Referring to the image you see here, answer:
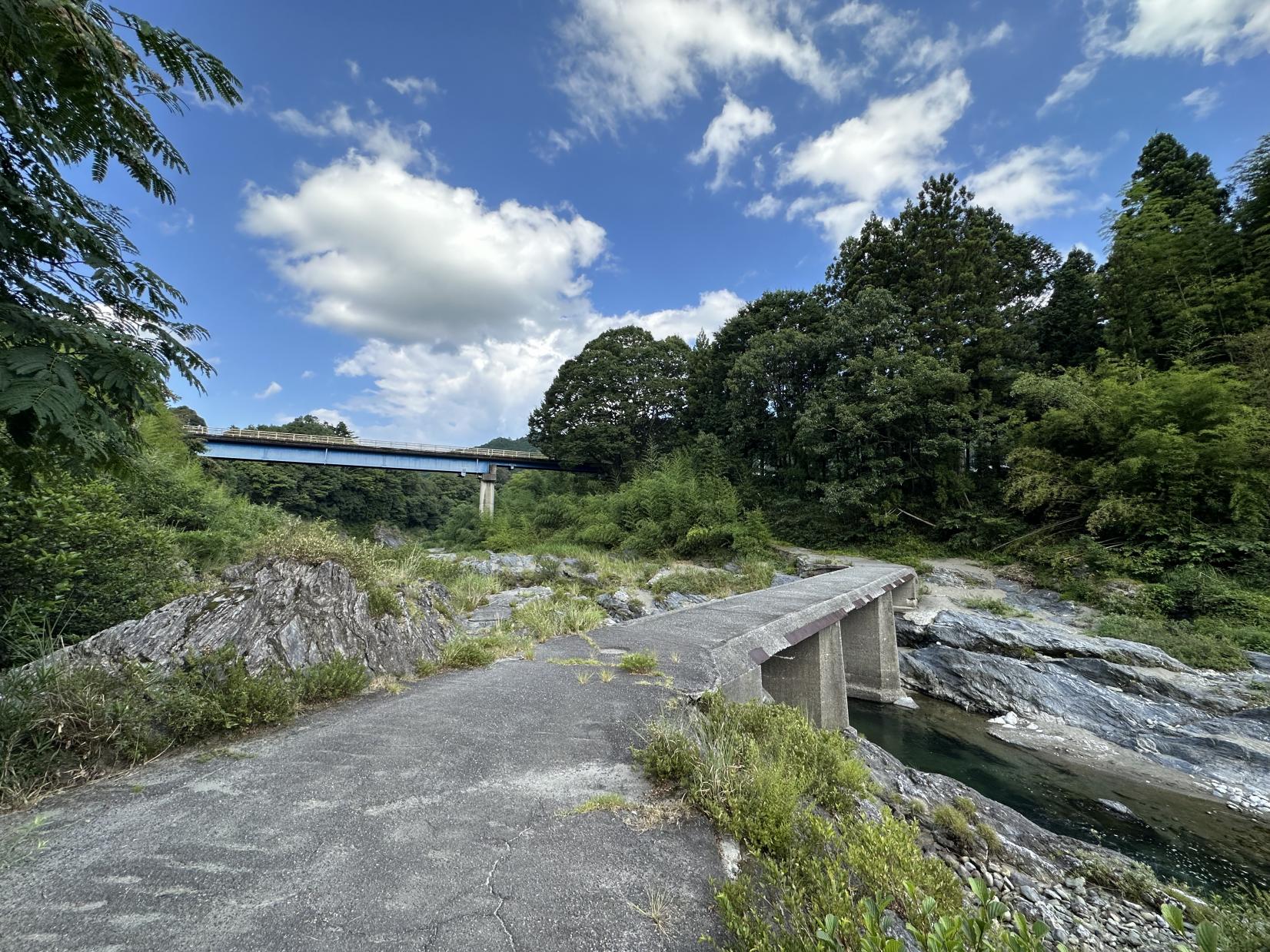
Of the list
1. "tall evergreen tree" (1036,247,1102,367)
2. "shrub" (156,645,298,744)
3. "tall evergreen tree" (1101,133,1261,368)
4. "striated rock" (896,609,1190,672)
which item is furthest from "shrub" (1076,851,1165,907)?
"tall evergreen tree" (1036,247,1102,367)

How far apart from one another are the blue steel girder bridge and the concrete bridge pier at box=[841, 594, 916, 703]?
73.6ft

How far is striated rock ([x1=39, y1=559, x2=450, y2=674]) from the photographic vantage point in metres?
3.75

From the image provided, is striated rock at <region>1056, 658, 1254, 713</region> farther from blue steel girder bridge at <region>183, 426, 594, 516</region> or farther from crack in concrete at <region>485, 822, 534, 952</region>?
blue steel girder bridge at <region>183, 426, 594, 516</region>

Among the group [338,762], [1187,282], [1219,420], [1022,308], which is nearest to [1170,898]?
[338,762]

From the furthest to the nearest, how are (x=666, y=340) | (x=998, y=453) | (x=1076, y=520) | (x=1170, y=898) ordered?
(x=666, y=340), (x=998, y=453), (x=1076, y=520), (x=1170, y=898)

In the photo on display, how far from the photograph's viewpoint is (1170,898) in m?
4.25

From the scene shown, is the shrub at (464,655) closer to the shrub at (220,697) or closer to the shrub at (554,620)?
the shrub at (554,620)

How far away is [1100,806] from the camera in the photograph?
20.8 feet

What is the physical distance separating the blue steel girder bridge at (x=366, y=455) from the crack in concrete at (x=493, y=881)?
94.8ft

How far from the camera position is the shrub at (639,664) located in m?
5.12

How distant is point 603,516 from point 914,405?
14.2 meters

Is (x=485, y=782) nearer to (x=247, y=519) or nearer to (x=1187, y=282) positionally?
(x=247, y=519)

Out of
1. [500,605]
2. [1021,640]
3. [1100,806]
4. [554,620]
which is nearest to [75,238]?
[554,620]

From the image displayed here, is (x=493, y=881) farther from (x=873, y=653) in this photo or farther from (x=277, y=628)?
(x=873, y=653)
